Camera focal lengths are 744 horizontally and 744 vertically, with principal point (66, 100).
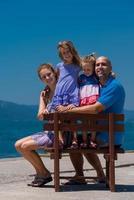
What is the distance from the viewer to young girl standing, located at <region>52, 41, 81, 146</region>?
9438 mm

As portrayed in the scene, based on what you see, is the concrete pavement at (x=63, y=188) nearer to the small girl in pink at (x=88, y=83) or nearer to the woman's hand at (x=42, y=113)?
the small girl in pink at (x=88, y=83)

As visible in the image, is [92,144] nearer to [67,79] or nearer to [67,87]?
[67,87]

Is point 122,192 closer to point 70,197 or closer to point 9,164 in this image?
point 70,197

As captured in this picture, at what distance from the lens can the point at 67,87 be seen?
9.49 metres

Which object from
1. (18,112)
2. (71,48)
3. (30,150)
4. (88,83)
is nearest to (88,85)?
(88,83)

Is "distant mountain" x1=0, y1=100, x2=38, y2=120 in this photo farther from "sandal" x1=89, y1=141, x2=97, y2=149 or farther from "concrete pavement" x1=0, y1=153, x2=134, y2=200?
"sandal" x1=89, y1=141, x2=97, y2=149

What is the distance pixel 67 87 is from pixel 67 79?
0.40ft

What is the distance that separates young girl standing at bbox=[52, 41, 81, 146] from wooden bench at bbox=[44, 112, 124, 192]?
281 millimetres

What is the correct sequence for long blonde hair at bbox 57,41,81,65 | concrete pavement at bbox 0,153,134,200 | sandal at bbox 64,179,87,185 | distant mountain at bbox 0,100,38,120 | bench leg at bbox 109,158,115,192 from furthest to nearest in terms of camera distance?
distant mountain at bbox 0,100,38,120 < sandal at bbox 64,179,87,185 < long blonde hair at bbox 57,41,81,65 < bench leg at bbox 109,158,115,192 < concrete pavement at bbox 0,153,134,200

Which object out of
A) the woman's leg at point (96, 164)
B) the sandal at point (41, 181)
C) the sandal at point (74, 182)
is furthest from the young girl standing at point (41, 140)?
the woman's leg at point (96, 164)

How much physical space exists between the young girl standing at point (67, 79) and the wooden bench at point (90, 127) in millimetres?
281

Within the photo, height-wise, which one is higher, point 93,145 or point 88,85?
point 88,85

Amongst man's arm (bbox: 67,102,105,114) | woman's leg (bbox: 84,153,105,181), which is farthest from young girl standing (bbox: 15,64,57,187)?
woman's leg (bbox: 84,153,105,181)

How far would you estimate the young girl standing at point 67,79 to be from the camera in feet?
31.0
